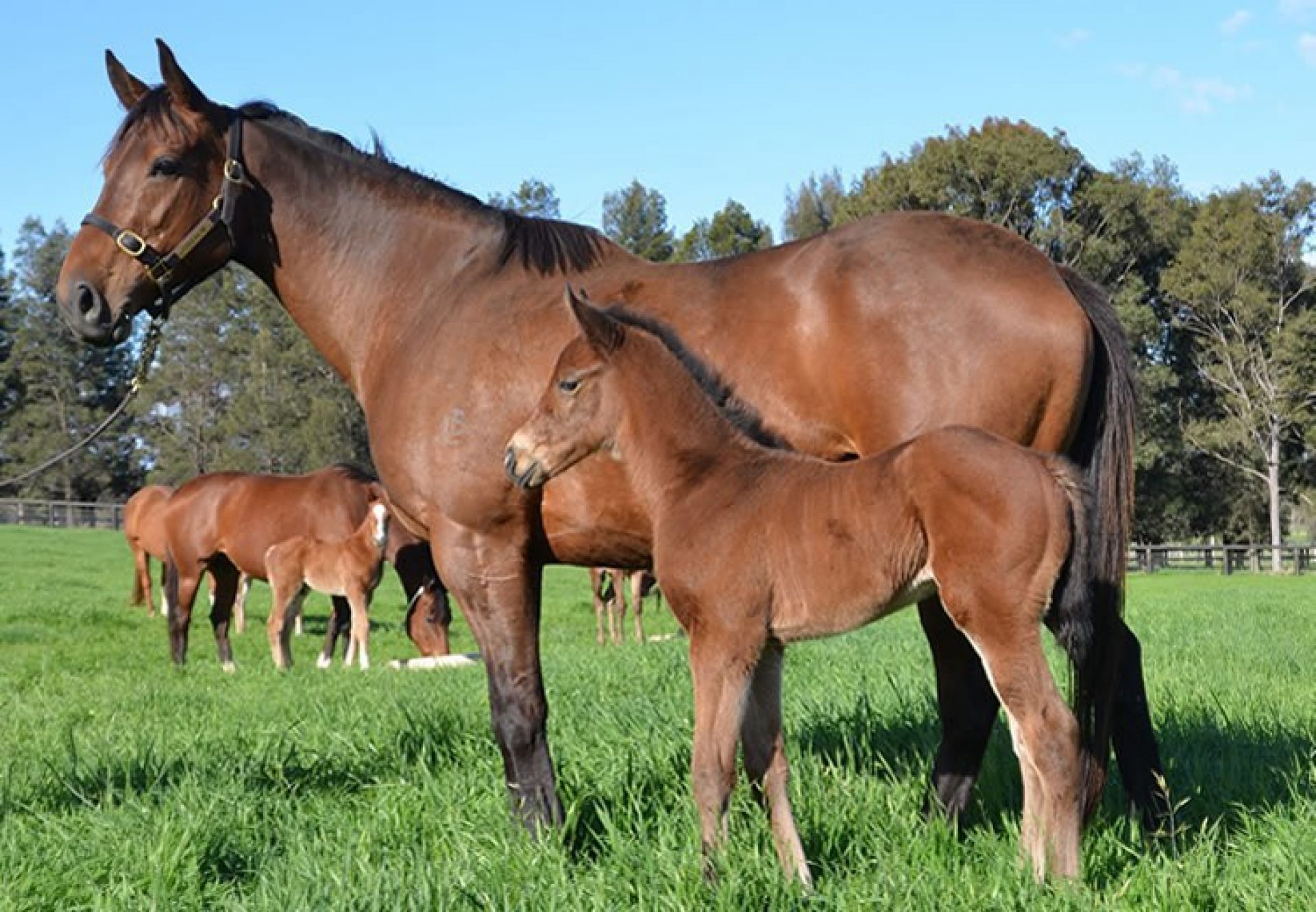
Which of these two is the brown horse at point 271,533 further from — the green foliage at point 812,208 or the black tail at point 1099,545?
the green foliage at point 812,208

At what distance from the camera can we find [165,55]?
4703 millimetres

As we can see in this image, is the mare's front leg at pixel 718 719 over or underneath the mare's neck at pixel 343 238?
underneath

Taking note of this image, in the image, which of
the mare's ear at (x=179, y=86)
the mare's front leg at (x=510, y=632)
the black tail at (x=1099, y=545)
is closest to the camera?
the black tail at (x=1099, y=545)

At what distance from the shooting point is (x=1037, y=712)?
3.35m

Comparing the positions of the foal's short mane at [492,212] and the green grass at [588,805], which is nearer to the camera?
the green grass at [588,805]

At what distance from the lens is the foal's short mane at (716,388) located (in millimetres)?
4141

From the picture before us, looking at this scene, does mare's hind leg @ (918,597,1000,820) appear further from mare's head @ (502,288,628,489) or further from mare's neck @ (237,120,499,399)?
mare's neck @ (237,120,499,399)

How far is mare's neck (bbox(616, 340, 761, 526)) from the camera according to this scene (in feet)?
13.2

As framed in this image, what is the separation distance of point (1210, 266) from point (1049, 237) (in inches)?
252

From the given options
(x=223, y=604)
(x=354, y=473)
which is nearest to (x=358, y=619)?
(x=223, y=604)

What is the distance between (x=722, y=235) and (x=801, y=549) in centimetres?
5195

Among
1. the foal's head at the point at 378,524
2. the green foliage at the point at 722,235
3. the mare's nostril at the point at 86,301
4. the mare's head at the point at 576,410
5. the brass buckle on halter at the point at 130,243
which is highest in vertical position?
the green foliage at the point at 722,235

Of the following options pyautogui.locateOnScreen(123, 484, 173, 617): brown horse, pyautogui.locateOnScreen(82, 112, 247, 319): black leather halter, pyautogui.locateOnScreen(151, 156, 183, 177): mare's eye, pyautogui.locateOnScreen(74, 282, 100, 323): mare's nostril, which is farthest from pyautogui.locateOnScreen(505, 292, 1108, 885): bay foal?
pyautogui.locateOnScreen(123, 484, 173, 617): brown horse

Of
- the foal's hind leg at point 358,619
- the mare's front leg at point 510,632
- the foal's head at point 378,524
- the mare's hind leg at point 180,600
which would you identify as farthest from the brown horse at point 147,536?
the mare's front leg at point 510,632
